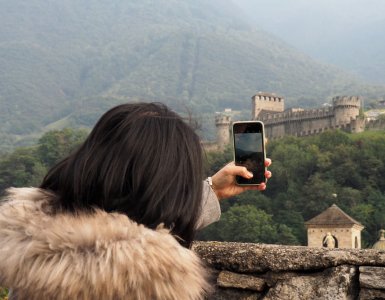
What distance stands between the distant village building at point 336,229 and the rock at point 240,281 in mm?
38232

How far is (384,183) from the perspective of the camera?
62562 millimetres

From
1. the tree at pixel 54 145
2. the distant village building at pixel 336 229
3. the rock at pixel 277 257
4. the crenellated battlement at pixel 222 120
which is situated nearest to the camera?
the rock at pixel 277 257

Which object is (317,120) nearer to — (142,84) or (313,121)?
(313,121)

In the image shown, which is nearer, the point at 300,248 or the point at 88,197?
the point at 88,197

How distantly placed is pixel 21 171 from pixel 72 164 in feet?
246

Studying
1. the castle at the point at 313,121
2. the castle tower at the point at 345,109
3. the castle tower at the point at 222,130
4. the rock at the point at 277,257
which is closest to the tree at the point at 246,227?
the castle at the point at 313,121

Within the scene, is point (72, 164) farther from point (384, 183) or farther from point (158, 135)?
point (384, 183)

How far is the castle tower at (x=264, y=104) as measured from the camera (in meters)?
92.4

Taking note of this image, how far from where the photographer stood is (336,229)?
43500 millimetres

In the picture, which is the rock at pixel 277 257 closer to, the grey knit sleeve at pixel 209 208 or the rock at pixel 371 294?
the rock at pixel 371 294

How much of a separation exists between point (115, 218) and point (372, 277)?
1.77m

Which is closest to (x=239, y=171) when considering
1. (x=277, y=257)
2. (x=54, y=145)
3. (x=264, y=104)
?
(x=277, y=257)

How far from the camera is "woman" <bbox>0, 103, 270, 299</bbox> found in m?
2.11

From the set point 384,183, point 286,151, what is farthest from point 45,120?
point 384,183
